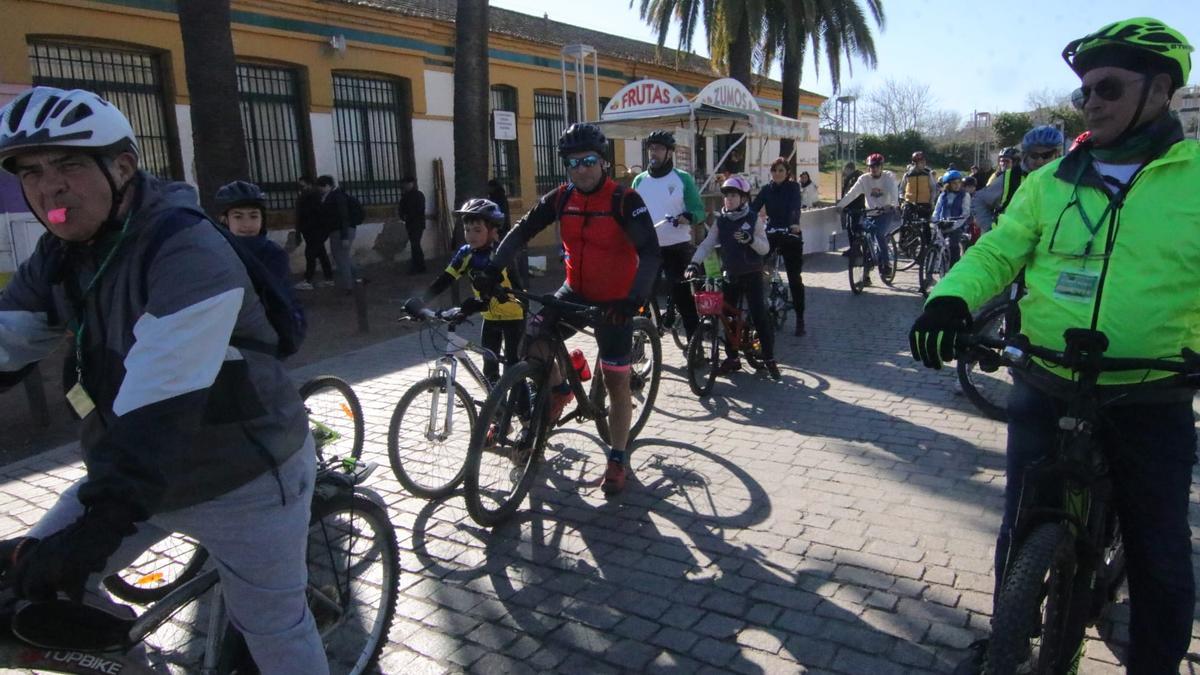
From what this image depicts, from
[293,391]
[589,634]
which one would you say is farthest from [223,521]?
[589,634]

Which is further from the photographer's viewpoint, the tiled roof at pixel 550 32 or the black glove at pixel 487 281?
the tiled roof at pixel 550 32

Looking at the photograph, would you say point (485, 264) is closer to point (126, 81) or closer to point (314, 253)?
point (314, 253)

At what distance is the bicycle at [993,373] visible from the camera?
5.56 m

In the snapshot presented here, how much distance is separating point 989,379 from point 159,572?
19.5ft

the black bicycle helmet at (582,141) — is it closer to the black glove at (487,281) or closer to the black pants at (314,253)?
the black glove at (487,281)

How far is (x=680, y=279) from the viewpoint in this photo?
8.11 meters

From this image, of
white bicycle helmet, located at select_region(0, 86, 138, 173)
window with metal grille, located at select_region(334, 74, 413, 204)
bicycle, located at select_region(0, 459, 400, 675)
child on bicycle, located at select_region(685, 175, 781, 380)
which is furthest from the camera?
Result: window with metal grille, located at select_region(334, 74, 413, 204)

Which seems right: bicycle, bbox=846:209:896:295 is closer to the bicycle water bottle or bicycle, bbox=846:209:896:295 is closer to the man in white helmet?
the bicycle water bottle

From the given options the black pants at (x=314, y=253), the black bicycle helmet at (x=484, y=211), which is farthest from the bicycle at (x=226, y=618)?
the black pants at (x=314, y=253)

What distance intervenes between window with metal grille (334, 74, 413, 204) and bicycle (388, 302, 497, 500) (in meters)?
12.4

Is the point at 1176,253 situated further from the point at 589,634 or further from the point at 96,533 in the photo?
the point at 96,533

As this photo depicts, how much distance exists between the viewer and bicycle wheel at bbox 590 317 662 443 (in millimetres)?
5641

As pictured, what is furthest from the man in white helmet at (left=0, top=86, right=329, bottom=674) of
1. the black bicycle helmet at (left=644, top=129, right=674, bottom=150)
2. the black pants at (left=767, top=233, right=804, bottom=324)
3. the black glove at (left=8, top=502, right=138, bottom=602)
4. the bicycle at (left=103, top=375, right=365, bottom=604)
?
the black pants at (left=767, top=233, right=804, bottom=324)

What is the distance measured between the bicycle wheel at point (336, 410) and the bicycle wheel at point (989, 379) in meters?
3.68
